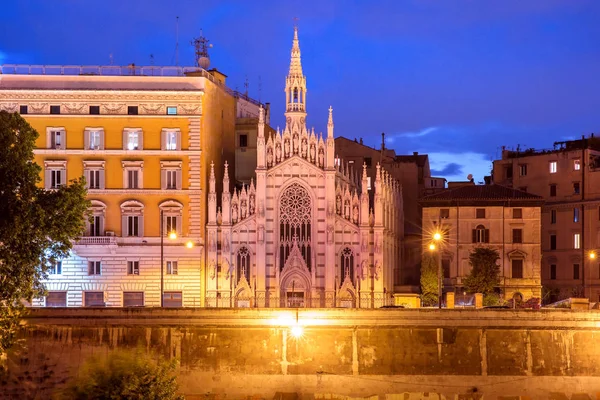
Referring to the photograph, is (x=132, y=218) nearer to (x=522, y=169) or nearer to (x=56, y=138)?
(x=56, y=138)

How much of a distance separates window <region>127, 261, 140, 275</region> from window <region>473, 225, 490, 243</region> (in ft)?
84.3

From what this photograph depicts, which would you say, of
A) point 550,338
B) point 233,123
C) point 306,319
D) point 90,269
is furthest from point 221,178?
point 550,338

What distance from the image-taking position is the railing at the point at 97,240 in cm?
8819

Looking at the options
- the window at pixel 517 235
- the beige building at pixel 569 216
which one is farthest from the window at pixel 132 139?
the beige building at pixel 569 216

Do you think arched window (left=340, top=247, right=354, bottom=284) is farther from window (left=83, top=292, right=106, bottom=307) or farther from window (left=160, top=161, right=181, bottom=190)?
window (left=83, top=292, right=106, bottom=307)

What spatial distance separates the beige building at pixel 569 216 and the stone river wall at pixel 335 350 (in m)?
33.0

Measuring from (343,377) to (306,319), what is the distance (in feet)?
12.3

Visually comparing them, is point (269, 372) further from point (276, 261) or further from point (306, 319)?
point (276, 261)

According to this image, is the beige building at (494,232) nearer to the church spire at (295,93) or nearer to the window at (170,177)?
the church spire at (295,93)

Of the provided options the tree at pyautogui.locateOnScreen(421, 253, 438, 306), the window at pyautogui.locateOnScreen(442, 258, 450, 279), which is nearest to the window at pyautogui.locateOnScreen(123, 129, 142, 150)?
the tree at pyautogui.locateOnScreen(421, 253, 438, 306)

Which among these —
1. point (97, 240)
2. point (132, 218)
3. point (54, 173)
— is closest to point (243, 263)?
point (132, 218)

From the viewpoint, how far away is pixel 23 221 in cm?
6906

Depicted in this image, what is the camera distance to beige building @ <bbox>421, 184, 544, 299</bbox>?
319ft

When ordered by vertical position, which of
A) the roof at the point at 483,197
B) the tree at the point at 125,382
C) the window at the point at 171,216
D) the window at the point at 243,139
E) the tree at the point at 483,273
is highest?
the window at the point at 243,139
